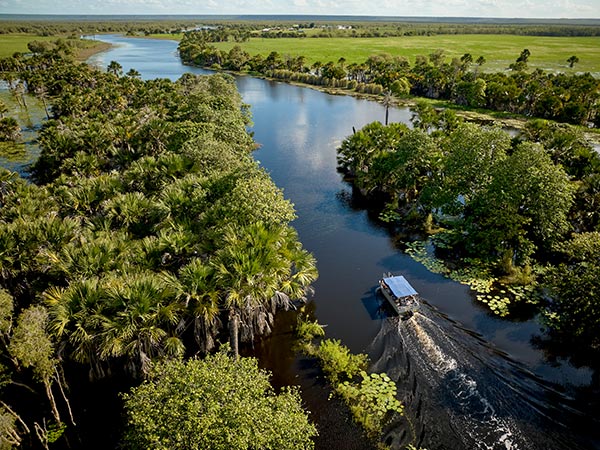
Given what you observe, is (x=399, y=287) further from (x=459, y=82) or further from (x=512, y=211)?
(x=459, y=82)

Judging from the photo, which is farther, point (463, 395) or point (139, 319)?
point (463, 395)

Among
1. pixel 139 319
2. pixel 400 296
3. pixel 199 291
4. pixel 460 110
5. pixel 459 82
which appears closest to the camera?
pixel 139 319

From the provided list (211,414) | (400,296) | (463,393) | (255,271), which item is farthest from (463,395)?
(211,414)

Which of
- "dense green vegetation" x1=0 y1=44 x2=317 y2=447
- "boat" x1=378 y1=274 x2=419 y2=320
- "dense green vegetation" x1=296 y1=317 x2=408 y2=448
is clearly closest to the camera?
"dense green vegetation" x1=0 y1=44 x2=317 y2=447

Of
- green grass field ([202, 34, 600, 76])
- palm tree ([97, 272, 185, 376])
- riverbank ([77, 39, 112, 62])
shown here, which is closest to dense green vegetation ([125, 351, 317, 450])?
palm tree ([97, 272, 185, 376])

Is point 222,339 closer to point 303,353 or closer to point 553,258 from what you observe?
point 303,353

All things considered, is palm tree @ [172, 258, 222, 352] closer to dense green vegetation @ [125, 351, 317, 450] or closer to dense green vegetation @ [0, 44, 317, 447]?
dense green vegetation @ [0, 44, 317, 447]
